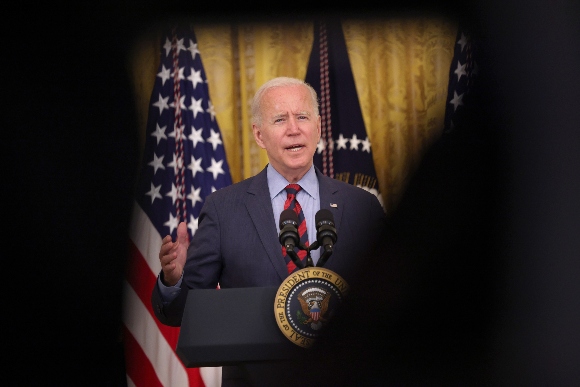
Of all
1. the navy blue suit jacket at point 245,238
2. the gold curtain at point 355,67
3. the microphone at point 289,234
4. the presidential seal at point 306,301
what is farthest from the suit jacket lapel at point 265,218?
the gold curtain at point 355,67

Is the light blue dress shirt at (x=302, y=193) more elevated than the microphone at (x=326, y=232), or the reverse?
the microphone at (x=326, y=232)

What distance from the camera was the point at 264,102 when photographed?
2.30 m

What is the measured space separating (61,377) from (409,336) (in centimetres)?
93

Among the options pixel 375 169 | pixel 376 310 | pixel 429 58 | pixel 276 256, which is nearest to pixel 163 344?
pixel 375 169

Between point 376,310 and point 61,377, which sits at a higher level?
point 376,310

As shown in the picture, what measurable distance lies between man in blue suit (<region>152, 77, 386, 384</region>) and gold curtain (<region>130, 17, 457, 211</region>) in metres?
1.53

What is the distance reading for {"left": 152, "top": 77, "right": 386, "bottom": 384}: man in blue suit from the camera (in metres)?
1.89

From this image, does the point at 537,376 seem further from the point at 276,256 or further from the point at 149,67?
the point at 149,67

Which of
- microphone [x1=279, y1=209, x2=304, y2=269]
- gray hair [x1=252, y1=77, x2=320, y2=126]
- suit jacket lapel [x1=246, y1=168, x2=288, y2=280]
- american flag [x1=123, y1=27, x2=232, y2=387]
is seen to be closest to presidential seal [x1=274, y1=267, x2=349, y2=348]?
microphone [x1=279, y1=209, x2=304, y2=269]

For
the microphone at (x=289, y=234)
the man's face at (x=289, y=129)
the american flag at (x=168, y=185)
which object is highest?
the man's face at (x=289, y=129)

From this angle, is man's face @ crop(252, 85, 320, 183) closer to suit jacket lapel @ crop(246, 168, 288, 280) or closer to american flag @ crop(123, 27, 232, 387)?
suit jacket lapel @ crop(246, 168, 288, 280)

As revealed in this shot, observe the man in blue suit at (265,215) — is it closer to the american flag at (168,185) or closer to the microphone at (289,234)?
the microphone at (289,234)

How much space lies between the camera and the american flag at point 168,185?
346cm

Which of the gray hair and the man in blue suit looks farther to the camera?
the gray hair
